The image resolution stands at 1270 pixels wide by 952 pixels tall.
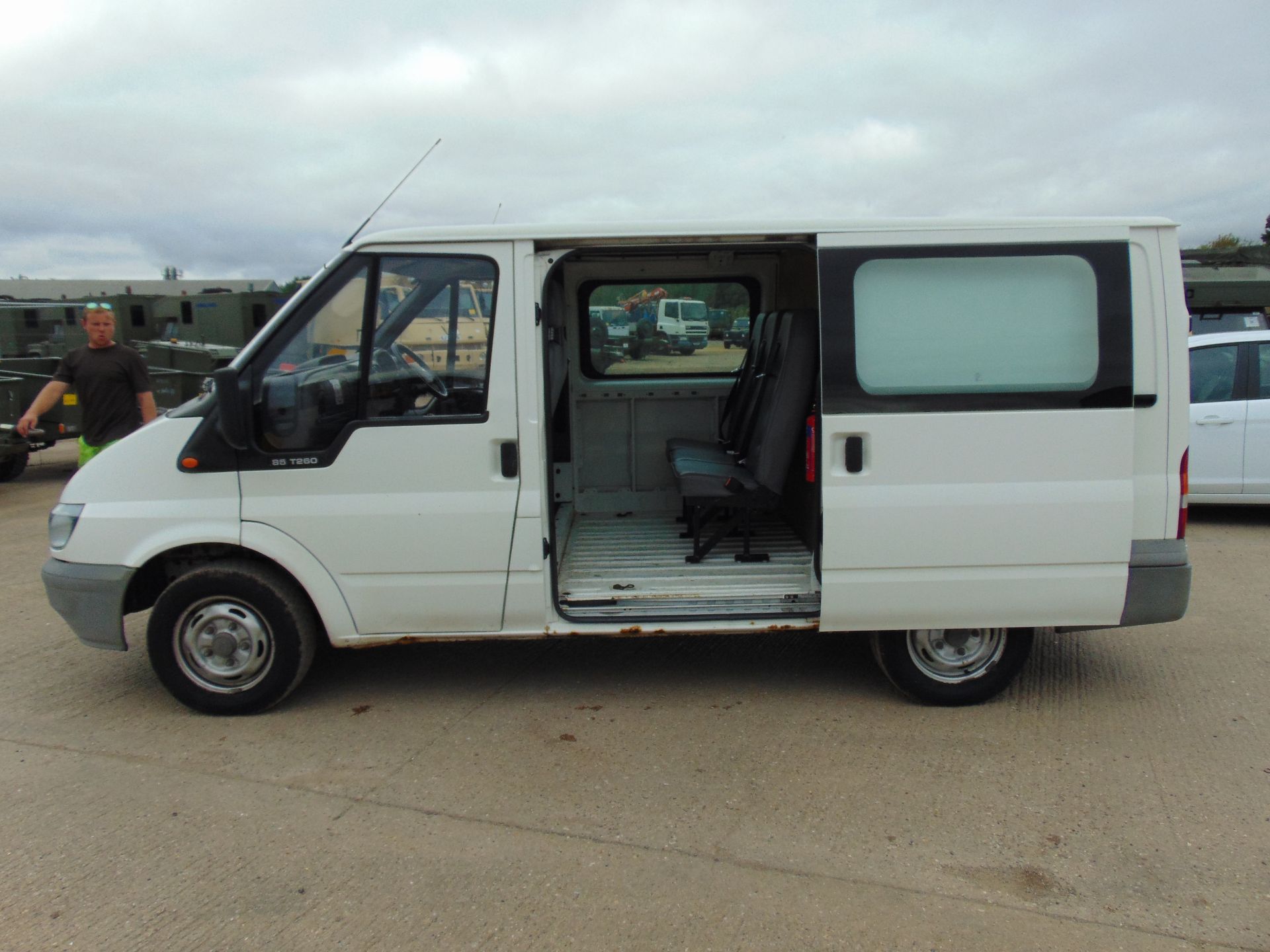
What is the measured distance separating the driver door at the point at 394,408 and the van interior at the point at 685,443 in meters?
0.33

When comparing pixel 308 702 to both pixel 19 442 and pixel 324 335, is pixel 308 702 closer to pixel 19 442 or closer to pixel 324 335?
pixel 324 335

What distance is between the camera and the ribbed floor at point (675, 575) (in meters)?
4.14

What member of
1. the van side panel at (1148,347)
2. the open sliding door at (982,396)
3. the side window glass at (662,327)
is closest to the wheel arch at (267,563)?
the open sliding door at (982,396)

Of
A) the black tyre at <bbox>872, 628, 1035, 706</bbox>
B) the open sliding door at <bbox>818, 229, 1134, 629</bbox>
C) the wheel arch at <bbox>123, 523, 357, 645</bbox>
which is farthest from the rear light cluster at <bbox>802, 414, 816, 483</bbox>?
the wheel arch at <bbox>123, 523, 357, 645</bbox>

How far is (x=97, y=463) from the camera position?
13.0 feet

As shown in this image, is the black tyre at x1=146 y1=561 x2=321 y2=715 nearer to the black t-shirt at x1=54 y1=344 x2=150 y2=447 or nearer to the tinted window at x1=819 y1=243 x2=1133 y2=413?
the black t-shirt at x1=54 y1=344 x2=150 y2=447

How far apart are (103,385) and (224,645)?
2.65 meters

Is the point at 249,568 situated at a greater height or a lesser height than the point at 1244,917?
greater

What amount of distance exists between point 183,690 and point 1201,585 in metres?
5.92

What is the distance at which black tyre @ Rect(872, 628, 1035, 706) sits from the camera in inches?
161

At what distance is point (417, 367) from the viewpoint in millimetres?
3865

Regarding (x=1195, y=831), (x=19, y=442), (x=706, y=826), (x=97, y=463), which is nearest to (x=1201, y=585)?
(x=1195, y=831)

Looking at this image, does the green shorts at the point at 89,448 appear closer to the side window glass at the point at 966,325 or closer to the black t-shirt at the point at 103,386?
the black t-shirt at the point at 103,386

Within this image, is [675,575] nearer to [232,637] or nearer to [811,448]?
[811,448]
